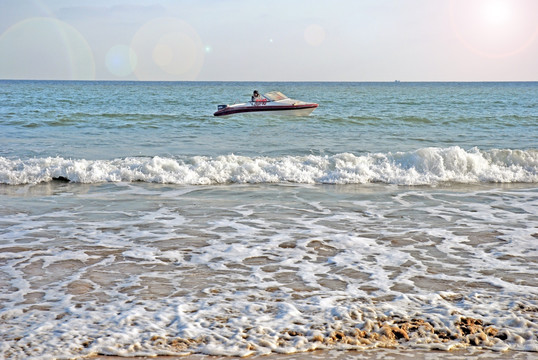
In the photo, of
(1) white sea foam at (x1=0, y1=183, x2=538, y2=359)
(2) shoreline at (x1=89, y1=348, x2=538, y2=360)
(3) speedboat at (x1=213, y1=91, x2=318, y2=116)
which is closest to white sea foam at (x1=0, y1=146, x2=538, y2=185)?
(1) white sea foam at (x1=0, y1=183, x2=538, y2=359)

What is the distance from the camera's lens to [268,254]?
6.39 m

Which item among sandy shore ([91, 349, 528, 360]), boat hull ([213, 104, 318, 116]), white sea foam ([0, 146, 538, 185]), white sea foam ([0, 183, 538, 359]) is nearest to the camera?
sandy shore ([91, 349, 528, 360])

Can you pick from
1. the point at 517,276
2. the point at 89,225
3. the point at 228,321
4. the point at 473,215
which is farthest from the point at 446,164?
the point at 228,321

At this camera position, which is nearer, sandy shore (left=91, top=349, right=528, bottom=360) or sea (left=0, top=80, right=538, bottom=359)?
sandy shore (left=91, top=349, right=528, bottom=360)

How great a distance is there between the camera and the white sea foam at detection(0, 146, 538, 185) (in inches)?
468

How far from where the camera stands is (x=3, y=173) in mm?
11719

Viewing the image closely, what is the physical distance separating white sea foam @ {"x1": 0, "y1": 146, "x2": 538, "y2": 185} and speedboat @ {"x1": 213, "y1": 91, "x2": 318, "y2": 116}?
533 inches

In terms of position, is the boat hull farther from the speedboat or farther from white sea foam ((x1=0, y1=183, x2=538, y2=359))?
white sea foam ((x1=0, y1=183, x2=538, y2=359))

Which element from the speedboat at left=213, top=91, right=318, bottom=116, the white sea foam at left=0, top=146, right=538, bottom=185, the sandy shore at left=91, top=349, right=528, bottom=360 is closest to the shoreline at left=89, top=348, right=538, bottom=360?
the sandy shore at left=91, top=349, right=528, bottom=360

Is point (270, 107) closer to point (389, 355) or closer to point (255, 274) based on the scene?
point (255, 274)

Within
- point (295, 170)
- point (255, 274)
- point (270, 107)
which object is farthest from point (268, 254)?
point (270, 107)

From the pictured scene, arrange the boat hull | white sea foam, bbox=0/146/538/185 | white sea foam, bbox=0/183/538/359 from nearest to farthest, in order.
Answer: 1. white sea foam, bbox=0/183/538/359
2. white sea foam, bbox=0/146/538/185
3. the boat hull

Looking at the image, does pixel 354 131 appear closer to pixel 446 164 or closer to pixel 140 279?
pixel 446 164

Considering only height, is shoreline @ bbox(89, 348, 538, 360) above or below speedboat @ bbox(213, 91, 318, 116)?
below
